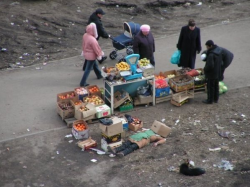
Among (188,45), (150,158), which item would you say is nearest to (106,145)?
(150,158)

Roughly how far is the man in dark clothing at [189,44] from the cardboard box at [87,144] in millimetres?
4086

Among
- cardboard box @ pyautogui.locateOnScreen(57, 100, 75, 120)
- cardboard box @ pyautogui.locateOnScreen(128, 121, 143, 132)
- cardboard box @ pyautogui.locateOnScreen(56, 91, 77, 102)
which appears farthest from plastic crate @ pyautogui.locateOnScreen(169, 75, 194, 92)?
cardboard box @ pyautogui.locateOnScreen(57, 100, 75, 120)

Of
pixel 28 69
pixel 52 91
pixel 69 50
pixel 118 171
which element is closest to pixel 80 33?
pixel 69 50

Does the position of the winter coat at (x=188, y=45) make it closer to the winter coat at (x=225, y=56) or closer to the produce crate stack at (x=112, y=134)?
the winter coat at (x=225, y=56)

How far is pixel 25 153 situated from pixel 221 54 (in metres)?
5.31

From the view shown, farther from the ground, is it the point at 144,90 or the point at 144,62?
the point at 144,62

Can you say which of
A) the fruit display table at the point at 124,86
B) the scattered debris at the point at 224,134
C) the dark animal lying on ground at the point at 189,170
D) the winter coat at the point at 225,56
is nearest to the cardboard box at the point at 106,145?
the fruit display table at the point at 124,86

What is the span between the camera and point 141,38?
42.7 ft

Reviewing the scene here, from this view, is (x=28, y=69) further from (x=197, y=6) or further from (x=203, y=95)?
(x=197, y=6)

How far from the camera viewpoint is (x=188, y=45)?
13.3 meters

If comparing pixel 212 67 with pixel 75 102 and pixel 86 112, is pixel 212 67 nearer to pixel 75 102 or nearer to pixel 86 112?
pixel 86 112

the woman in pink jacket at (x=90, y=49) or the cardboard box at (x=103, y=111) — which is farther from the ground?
the woman in pink jacket at (x=90, y=49)

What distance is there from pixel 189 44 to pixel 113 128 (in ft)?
13.0

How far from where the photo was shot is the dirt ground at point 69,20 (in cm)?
1589
